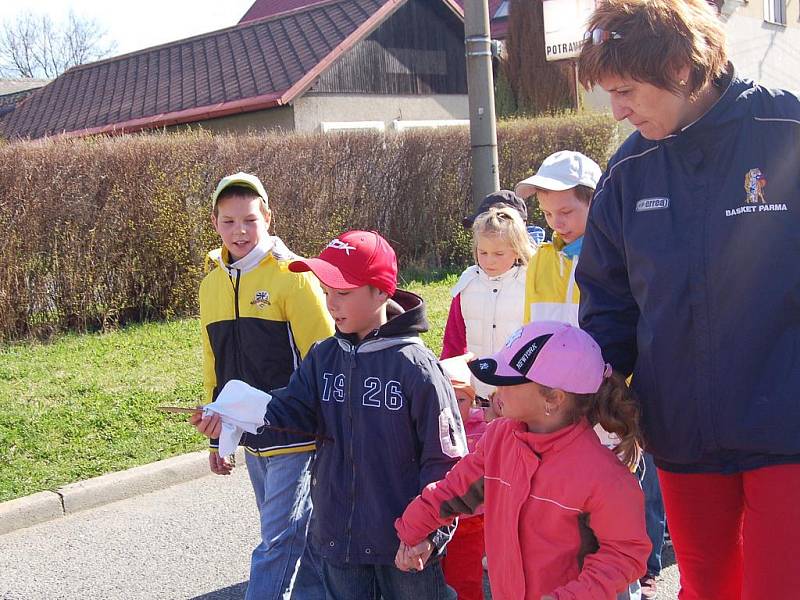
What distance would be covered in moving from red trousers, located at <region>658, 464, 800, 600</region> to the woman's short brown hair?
979 mm

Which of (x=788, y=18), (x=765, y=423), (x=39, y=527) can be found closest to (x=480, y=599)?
(x=765, y=423)

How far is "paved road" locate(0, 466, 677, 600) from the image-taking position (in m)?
4.66

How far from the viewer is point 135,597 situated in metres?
4.57

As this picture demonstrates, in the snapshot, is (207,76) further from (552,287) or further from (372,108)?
(552,287)

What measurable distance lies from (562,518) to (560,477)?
0.10 m

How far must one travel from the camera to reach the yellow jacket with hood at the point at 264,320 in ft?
12.6

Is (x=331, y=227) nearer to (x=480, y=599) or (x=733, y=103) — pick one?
(x=480, y=599)

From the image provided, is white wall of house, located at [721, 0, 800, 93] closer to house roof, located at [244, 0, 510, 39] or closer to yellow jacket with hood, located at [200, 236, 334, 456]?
house roof, located at [244, 0, 510, 39]

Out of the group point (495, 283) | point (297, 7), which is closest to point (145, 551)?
point (495, 283)

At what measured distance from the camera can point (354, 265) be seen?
3195 mm

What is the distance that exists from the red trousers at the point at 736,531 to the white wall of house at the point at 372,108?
17.4 meters

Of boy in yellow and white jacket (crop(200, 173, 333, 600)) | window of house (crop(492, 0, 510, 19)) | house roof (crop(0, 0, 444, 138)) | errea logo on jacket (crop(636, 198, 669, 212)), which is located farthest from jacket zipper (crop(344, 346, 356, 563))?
window of house (crop(492, 0, 510, 19))

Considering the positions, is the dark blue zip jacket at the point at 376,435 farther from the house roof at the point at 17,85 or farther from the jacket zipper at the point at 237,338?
the house roof at the point at 17,85

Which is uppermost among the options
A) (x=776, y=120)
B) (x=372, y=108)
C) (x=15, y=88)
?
(x=15, y=88)
